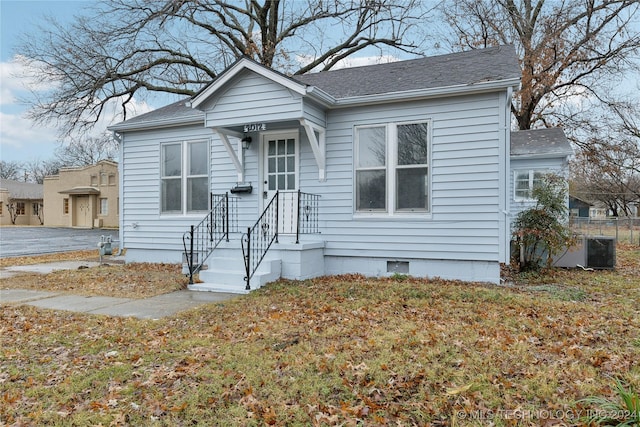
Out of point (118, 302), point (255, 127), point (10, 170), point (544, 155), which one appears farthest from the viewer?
point (10, 170)

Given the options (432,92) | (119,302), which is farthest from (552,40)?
(119,302)

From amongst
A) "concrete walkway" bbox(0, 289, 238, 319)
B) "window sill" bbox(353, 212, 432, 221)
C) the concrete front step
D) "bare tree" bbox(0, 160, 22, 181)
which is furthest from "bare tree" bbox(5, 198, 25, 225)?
"window sill" bbox(353, 212, 432, 221)

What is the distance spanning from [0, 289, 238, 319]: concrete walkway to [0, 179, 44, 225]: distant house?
1693 inches

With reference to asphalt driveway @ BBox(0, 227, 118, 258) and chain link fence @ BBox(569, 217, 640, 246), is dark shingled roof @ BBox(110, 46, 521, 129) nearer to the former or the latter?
asphalt driveway @ BBox(0, 227, 118, 258)

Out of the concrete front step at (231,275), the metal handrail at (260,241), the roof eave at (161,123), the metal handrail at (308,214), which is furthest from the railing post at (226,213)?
the roof eave at (161,123)

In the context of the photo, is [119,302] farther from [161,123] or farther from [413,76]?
[413,76]

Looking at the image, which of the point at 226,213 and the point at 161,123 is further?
the point at 161,123

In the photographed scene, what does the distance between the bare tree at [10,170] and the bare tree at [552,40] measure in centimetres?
6667

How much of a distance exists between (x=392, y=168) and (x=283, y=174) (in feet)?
7.82

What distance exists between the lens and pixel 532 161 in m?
14.9

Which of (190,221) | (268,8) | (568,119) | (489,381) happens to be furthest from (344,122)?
(568,119)

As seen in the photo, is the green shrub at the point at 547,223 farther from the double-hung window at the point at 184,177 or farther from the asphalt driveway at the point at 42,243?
the asphalt driveway at the point at 42,243

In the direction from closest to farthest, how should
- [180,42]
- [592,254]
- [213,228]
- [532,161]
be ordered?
[213,228]
[592,254]
[532,161]
[180,42]

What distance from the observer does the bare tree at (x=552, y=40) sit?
59.4 feet
